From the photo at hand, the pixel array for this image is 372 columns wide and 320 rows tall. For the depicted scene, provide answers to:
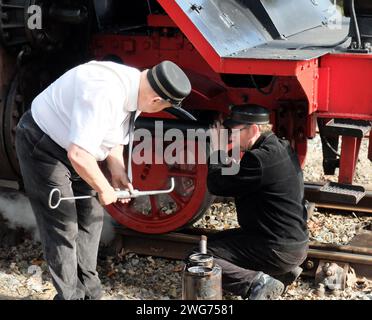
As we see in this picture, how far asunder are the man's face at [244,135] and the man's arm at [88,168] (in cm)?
109

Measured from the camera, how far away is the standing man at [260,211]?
430 cm

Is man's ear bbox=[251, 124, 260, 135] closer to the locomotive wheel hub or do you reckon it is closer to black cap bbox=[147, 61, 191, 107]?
the locomotive wheel hub

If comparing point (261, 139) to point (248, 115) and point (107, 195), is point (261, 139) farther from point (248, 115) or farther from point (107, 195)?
point (107, 195)

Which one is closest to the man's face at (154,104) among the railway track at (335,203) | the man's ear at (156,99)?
the man's ear at (156,99)

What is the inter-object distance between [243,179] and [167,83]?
39.5 inches

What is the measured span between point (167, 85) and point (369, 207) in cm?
290

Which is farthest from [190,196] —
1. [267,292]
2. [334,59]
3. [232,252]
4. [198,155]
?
[334,59]

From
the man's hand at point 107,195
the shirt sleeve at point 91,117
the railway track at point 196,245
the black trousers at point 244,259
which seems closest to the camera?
the shirt sleeve at point 91,117

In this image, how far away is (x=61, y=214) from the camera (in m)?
4.00

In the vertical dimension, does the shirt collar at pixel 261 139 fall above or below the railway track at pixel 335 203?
above

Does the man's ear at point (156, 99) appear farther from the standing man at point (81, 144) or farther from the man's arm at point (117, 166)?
the man's arm at point (117, 166)

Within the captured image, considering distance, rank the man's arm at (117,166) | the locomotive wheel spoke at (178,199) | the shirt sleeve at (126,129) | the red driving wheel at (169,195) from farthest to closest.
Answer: the locomotive wheel spoke at (178,199) → the red driving wheel at (169,195) → the man's arm at (117,166) → the shirt sleeve at (126,129)

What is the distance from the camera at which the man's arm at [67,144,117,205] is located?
3.46 metres

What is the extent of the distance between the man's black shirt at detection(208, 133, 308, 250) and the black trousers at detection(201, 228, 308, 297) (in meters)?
0.05
